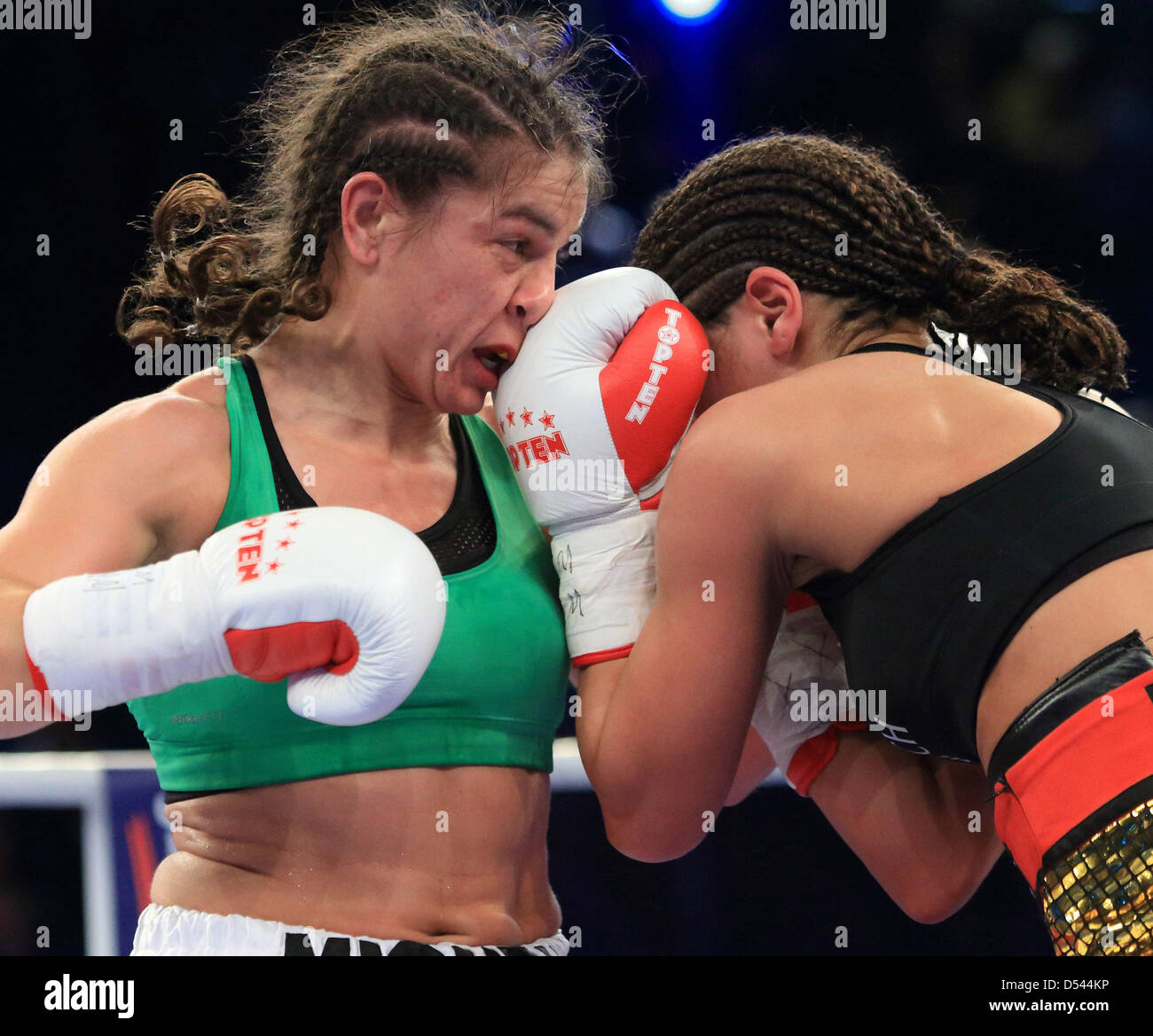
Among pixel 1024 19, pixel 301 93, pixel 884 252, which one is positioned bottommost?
pixel 884 252

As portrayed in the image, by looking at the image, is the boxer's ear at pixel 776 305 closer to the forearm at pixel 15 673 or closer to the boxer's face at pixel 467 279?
the boxer's face at pixel 467 279

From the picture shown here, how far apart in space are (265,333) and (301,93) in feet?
1.19

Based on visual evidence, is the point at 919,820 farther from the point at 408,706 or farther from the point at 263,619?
the point at 263,619

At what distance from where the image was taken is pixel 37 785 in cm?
246

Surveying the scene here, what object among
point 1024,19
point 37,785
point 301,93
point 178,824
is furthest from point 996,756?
point 1024,19

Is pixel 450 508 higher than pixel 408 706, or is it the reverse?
pixel 450 508

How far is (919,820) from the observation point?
158 cm

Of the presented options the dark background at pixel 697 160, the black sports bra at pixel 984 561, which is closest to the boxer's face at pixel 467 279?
the black sports bra at pixel 984 561

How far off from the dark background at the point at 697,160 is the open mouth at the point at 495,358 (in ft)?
4.41

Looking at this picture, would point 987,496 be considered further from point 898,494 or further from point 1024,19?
point 1024,19

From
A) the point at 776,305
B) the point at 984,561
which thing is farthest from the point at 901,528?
the point at 776,305

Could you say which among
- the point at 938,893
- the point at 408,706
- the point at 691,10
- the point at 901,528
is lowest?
the point at 938,893

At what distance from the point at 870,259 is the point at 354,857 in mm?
917

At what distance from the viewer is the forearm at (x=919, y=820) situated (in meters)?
1.59
